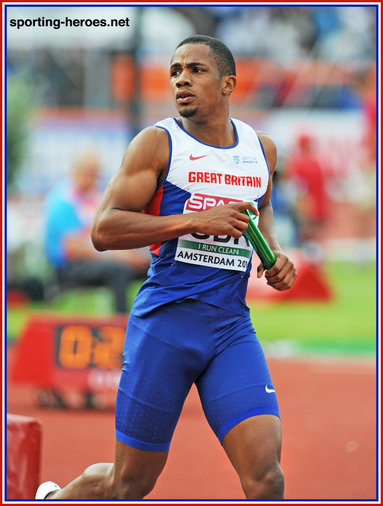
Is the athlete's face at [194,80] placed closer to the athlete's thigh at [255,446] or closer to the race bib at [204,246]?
the race bib at [204,246]

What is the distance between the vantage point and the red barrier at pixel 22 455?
4945 mm

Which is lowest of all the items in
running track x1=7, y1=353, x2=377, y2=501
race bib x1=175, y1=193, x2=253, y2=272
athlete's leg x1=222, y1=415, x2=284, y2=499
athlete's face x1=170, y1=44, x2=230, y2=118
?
running track x1=7, y1=353, x2=377, y2=501

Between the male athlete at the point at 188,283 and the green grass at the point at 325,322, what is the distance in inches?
299

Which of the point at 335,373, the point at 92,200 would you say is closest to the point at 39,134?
the point at 92,200

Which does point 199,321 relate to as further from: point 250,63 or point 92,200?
point 250,63

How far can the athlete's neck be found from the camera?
14.2 feet

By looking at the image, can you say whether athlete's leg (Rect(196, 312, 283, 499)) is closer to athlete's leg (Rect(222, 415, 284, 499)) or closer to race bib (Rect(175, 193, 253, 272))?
athlete's leg (Rect(222, 415, 284, 499))

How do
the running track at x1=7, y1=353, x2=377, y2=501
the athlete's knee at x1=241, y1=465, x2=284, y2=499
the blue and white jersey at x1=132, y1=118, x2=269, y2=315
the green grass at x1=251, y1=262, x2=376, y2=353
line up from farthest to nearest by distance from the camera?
the green grass at x1=251, y1=262, x2=376, y2=353 → the running track at x1=7, y1=353, x2=377, y2=501 → the blue and white jersey at x1=132, y1=118, x2=269, y2=315 → the athlete's knee at x1=241, y1=465, x2=284, y2=499

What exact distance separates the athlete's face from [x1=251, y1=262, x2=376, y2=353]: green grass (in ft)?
25.4

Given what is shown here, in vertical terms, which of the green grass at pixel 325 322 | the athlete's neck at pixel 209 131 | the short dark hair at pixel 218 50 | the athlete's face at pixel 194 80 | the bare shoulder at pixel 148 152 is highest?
the short dark hair at pixel 218 50

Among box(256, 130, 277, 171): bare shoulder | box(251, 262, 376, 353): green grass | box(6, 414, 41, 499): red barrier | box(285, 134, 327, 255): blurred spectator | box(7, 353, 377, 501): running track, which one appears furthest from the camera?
box(285, 134, 327, 255): blurred spectator

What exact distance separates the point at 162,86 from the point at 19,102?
10.8m

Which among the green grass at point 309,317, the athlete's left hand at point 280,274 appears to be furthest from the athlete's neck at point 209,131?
the green grass at point 309,317

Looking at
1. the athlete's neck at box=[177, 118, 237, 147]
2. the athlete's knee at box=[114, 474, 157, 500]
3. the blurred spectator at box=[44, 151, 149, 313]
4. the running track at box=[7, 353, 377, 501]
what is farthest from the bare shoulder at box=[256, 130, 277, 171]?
the blurred spectator at box=[44, 151, 149, 313]
